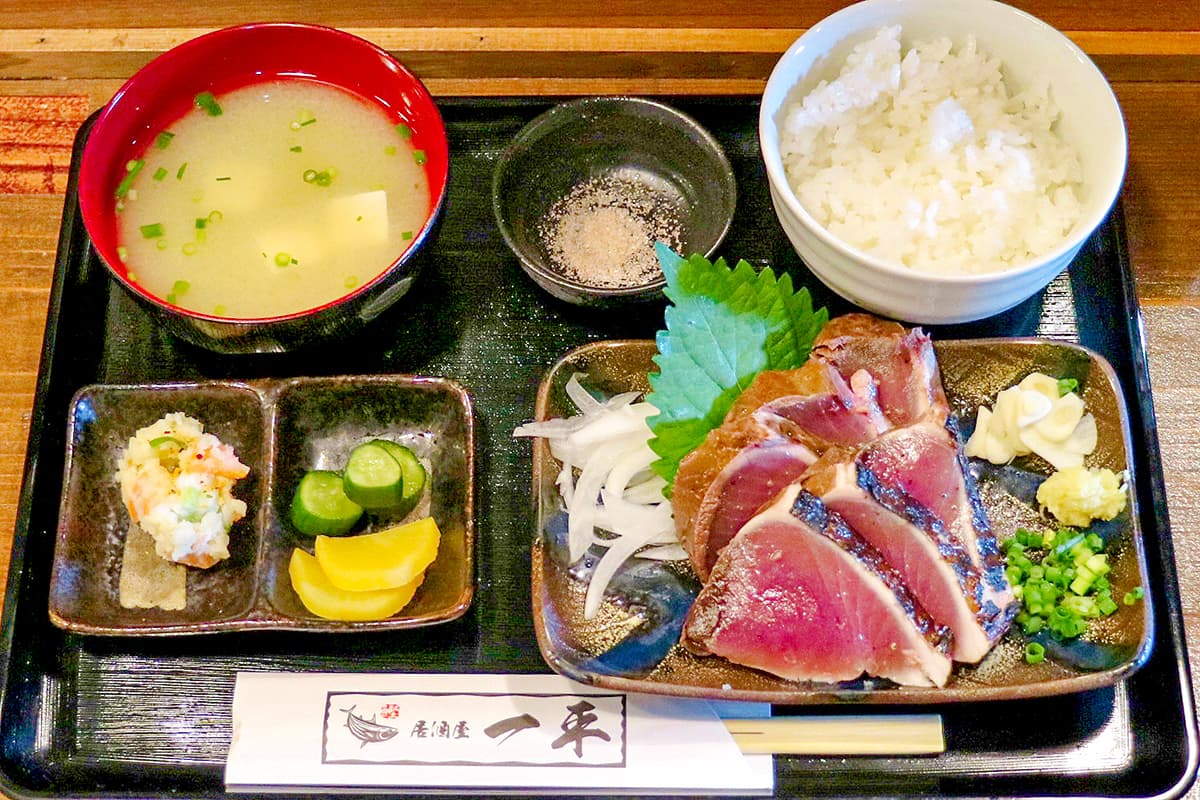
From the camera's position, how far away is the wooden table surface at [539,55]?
2.68m

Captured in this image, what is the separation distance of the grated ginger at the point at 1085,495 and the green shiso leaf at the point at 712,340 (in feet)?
1.90

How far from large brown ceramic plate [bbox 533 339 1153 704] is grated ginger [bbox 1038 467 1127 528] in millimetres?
37

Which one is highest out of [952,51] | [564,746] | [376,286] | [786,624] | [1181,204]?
[952,51]

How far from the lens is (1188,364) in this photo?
8.08 feet

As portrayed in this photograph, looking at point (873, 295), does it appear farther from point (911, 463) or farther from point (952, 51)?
point (952, 51)

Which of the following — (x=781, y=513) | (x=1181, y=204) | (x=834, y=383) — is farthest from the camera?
(x=1181, y=204)

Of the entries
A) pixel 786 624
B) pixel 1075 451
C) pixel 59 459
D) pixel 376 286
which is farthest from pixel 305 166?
pixel 1075 451

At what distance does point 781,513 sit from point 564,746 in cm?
61

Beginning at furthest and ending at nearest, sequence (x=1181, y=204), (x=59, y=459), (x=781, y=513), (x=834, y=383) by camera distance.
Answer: (x=1181, y=204) → (x=59, y=459) → (x=834, y=383) → (x=781, y=513)

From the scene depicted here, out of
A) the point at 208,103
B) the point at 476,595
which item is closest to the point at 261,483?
the point at 476,595

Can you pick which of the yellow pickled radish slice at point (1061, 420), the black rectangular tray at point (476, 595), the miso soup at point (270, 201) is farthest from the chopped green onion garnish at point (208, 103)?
the yellow pickled radish slice at point (1061, 420)

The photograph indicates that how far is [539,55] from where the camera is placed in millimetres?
2803

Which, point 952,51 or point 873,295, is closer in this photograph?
point 873,295

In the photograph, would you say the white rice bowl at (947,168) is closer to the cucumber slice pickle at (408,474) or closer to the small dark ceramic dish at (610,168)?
the small dark ceramic dish at (610,168)
